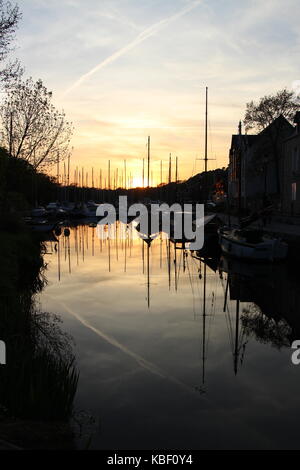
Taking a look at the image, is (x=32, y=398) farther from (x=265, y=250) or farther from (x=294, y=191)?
(x=294, y=191)

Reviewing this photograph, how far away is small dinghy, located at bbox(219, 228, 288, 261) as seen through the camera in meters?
27.2

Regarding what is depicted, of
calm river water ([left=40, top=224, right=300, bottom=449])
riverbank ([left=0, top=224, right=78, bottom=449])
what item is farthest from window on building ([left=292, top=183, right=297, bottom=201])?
riverbank ([left=0, top=224, right=78, bottom=449])

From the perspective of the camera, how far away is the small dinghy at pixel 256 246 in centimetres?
2720

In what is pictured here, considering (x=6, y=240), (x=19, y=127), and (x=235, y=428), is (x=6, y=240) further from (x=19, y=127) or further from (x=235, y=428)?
(x=235, y=428)

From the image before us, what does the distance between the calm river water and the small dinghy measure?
2800 millimetres

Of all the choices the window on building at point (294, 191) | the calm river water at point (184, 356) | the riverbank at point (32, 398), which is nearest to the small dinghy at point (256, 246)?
the calm river water at point (184, 356)

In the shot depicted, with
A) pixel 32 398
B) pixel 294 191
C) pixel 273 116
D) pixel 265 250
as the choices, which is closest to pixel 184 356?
pixel 32 398

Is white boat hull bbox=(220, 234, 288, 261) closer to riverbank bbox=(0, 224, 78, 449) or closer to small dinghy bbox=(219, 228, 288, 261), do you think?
small dinghy bbox=(219, 228, 288, 261)

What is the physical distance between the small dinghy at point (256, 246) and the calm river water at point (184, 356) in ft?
9.18

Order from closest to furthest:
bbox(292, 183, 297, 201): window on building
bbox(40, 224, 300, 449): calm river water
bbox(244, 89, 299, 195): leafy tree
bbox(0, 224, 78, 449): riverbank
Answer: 1. bbox(0, 224, 78, 449): riverbank
2. bbox(40, 224, 300, 449): calm river water
3. bbox(292, 183, 297, 201): window on building
4. bbox(244, 89, 299, 195): leafy tree

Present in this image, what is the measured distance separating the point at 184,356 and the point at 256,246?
16.8 m

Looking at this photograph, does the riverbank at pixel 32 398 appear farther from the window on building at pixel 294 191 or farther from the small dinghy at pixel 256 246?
the window on building at pixel 294 191

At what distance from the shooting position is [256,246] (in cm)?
2736
